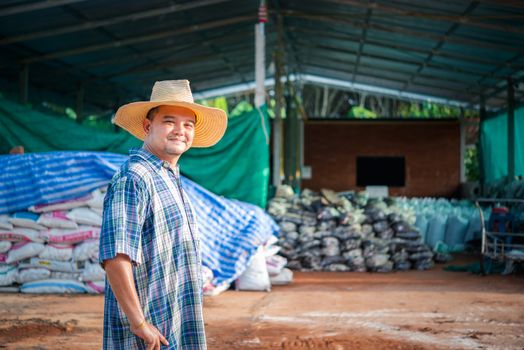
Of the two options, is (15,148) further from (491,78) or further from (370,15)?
(491,78)

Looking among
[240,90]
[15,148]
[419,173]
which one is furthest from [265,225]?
[240,90]

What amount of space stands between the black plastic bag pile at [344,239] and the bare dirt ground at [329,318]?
1852 mm

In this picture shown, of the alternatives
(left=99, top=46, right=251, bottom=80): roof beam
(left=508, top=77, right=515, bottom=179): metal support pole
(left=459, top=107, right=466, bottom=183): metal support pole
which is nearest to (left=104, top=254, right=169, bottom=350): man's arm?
(left=99, top=46, right=251, bottom=80): roof beam

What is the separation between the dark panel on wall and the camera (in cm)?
1888

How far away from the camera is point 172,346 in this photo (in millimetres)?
2428

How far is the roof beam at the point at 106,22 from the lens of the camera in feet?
36.0

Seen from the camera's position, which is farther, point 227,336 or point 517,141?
point 517,141

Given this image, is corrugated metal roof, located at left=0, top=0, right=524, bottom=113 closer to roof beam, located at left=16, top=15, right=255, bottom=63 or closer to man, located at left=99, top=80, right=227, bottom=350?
roof beam, located at left=16, top=15, right=255, bottom=63

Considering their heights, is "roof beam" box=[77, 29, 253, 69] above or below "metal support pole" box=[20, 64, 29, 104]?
above

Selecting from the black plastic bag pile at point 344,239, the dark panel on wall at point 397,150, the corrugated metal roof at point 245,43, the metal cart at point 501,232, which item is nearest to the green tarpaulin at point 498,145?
the corrugated metal roof at point 245,43

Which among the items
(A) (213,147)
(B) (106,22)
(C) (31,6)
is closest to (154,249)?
(A) (213,147)

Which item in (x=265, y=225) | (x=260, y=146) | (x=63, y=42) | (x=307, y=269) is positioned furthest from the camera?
(x=63, y=42)

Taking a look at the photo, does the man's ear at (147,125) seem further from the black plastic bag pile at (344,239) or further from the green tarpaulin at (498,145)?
the green tarpaulin at (498,145)

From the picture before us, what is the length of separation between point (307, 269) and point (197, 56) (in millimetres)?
7056
